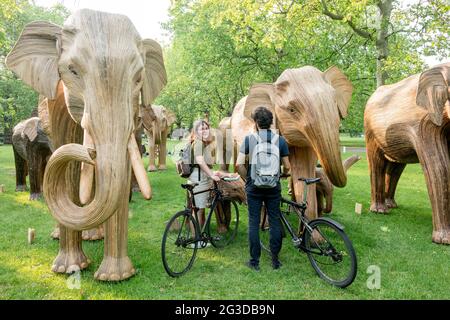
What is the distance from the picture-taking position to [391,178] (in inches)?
307

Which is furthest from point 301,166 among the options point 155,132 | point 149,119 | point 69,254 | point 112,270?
point 155,132

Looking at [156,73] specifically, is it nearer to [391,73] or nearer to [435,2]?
[435,2]

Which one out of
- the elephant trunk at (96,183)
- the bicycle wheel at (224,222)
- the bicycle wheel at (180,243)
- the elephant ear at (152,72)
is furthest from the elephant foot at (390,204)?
the elephant trunk at (96,183)

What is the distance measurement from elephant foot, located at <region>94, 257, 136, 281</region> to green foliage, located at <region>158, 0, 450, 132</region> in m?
10.7

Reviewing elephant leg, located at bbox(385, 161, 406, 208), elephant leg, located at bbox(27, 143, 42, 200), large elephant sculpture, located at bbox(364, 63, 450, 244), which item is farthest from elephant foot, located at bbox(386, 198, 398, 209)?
elephant leg, located at bbox(27, 143, 42, 200)

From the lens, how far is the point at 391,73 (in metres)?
15.8

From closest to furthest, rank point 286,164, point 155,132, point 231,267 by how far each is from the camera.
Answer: point 231,267, point 286,164, point 155,132

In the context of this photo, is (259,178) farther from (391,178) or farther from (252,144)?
(391,178)

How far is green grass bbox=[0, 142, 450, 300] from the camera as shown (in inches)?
151

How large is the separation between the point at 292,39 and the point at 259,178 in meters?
13.8

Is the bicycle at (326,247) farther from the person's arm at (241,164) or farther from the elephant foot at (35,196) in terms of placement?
the elephant foot at (35,196)

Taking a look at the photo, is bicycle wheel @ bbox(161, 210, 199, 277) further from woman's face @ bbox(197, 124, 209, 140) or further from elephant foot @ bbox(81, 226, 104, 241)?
elephant foot @ bbox(81, 226, 104, 241)
